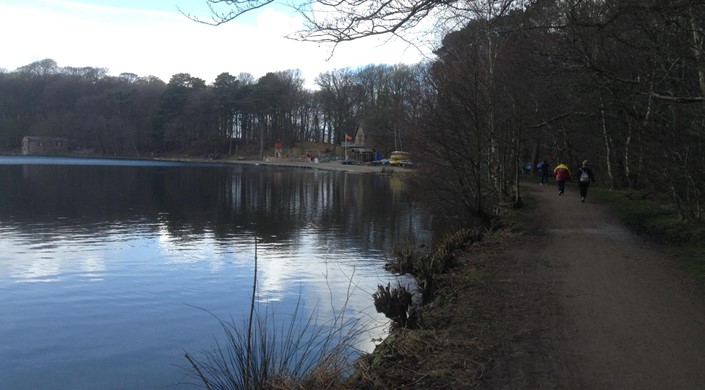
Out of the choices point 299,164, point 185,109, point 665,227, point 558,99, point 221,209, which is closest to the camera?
point 665,227

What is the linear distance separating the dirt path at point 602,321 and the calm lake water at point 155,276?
7.84 feet

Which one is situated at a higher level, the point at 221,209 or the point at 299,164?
the point at 299,164

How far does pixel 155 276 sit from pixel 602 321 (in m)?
9.50

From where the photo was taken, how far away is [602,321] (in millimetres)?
6363

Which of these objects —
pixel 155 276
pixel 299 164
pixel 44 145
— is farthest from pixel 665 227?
pixel 44 145

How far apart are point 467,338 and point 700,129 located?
27.9ft

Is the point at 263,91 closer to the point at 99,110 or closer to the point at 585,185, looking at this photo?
the point at 99,110

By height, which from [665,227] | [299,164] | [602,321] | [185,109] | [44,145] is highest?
[185,109]

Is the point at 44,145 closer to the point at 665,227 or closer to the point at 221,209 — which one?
the point at 221,209

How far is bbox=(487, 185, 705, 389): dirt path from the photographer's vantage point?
482 cm

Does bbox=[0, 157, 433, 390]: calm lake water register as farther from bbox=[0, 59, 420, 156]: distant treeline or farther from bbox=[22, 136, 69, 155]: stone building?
bbox=[22, 136, 69, 155]: stone building

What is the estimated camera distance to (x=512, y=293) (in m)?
7.78

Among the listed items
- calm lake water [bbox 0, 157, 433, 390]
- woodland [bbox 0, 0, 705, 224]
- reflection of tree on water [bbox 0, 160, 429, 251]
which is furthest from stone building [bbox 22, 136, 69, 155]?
woodland [bbox 0, 0, 705, 224]

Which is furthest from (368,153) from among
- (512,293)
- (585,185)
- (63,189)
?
(512,293)
